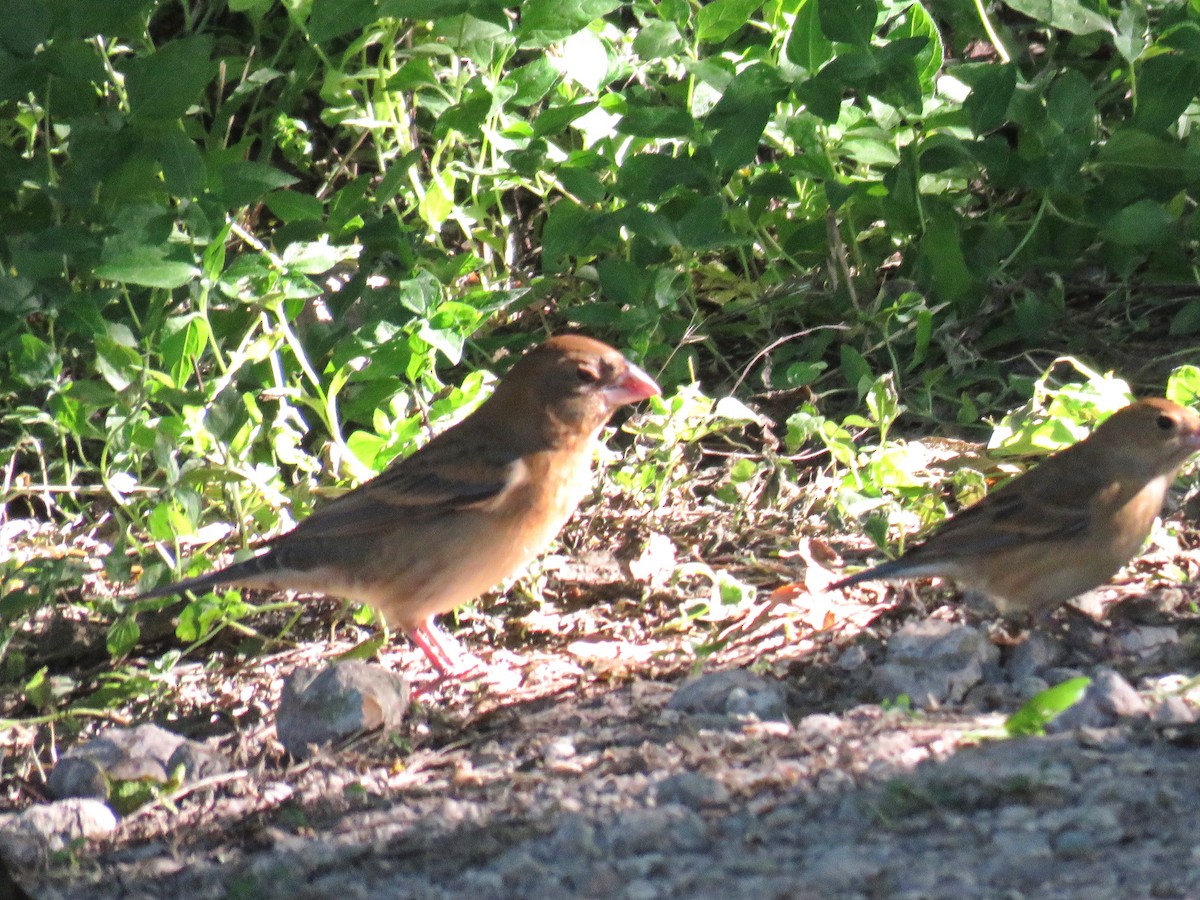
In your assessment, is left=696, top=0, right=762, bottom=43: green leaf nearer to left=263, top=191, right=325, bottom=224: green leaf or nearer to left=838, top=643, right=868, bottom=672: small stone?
left=263, top=191, right=325, bottom=224: green leaf

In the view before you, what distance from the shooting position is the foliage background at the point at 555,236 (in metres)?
5.46

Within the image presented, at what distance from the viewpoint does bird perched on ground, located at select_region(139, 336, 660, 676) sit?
5.04 meters

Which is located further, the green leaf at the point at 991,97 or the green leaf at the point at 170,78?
the green leaf at the point at 991,97

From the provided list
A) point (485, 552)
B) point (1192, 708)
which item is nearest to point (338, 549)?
point (485, 552)

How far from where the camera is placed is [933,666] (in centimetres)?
413

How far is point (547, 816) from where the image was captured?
3434 mm

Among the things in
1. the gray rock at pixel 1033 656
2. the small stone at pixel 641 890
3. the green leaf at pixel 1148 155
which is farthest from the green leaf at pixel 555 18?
the small stone at pixel 641 890

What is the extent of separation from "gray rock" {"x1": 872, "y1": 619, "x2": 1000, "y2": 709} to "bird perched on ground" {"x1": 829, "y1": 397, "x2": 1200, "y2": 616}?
43 cm

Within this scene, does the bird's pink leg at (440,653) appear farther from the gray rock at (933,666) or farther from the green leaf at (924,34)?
the green leaf at (924,34)

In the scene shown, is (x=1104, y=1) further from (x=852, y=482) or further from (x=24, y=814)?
(x=24, y=814)

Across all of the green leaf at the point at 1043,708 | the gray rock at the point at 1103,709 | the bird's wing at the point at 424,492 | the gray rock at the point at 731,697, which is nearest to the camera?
the green leaf at the point at 1043,708

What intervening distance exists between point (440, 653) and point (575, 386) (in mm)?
962

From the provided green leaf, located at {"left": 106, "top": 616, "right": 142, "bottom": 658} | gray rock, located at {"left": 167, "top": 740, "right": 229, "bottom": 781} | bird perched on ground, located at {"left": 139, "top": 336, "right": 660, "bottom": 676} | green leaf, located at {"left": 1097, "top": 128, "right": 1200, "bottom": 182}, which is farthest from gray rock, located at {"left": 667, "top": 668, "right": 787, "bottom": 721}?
green leaf, located at {"left": 1097, "top": 128, "right": 1200, "bottom": 182}

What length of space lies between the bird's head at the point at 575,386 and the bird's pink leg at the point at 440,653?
0.76 metres
